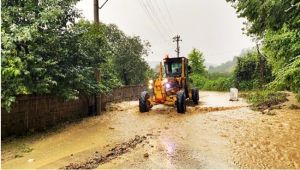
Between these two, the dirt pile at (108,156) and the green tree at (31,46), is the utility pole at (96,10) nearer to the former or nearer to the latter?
the green tree at (31,46)

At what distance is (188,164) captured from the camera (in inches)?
286

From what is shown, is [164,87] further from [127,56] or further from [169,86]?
[127,56]

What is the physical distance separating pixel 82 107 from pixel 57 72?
4756mm

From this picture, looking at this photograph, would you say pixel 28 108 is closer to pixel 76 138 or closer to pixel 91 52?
pixel 76 138

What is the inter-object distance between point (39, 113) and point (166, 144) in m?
5.15

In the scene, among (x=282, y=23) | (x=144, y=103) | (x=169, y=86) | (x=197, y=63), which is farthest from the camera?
(x=197, y=63)

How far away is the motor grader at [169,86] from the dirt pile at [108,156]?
6213mm

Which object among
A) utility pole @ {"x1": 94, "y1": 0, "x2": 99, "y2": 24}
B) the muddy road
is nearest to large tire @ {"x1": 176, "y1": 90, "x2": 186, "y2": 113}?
the muddy road

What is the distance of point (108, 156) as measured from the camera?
7.96 m

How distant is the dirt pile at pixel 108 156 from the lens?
7.14 m

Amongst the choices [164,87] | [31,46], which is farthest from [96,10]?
[31,46]

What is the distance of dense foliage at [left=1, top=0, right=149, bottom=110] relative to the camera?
30.8 ft

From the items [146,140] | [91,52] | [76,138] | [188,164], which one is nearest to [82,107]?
[91,52]

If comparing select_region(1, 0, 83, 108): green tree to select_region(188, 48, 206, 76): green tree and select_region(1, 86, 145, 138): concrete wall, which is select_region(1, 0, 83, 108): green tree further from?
select_region(188, 48, 206, 76): green tree
